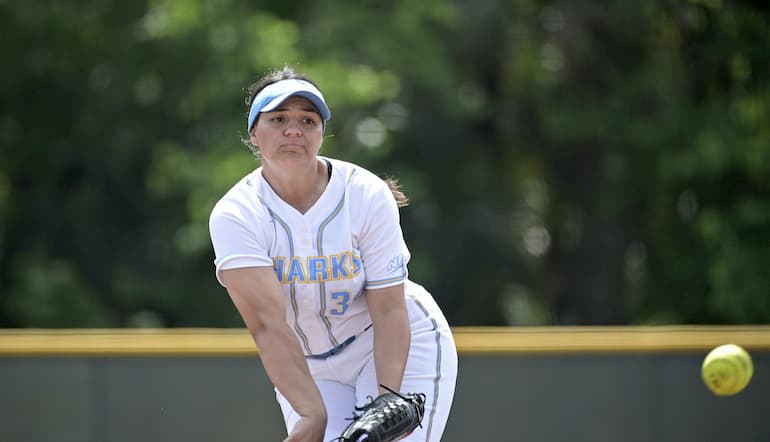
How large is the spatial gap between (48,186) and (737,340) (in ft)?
41.8

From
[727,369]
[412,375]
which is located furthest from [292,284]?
[727,369]

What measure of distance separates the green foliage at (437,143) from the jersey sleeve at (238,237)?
948 centimetres

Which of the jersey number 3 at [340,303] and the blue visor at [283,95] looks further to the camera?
the jersey number 3 at [340,303]

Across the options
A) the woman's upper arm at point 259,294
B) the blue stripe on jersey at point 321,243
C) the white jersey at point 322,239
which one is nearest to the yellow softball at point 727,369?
the white jersey at point 322,239

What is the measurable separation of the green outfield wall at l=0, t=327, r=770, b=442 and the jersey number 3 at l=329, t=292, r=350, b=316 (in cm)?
199

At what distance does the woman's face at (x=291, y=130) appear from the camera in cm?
369

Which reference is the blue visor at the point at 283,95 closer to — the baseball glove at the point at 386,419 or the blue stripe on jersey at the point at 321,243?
the blue stripe on jersey at the point at 321,243

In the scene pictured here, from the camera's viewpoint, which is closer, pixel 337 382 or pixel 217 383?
pixel 337 382

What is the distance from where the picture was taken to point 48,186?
16766 millimetres

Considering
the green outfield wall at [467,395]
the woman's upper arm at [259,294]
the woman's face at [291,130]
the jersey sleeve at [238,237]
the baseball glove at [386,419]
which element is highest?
the woman's face at [291,130]

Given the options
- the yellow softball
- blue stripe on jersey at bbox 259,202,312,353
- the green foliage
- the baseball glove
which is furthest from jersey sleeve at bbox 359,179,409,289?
the green foliage

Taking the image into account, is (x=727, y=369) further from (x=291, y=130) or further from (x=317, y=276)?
(x=291, y=130)

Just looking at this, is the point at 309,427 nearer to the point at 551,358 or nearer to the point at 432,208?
the point at 551,358

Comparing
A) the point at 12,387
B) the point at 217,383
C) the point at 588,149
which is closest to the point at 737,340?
the point at 217,383
